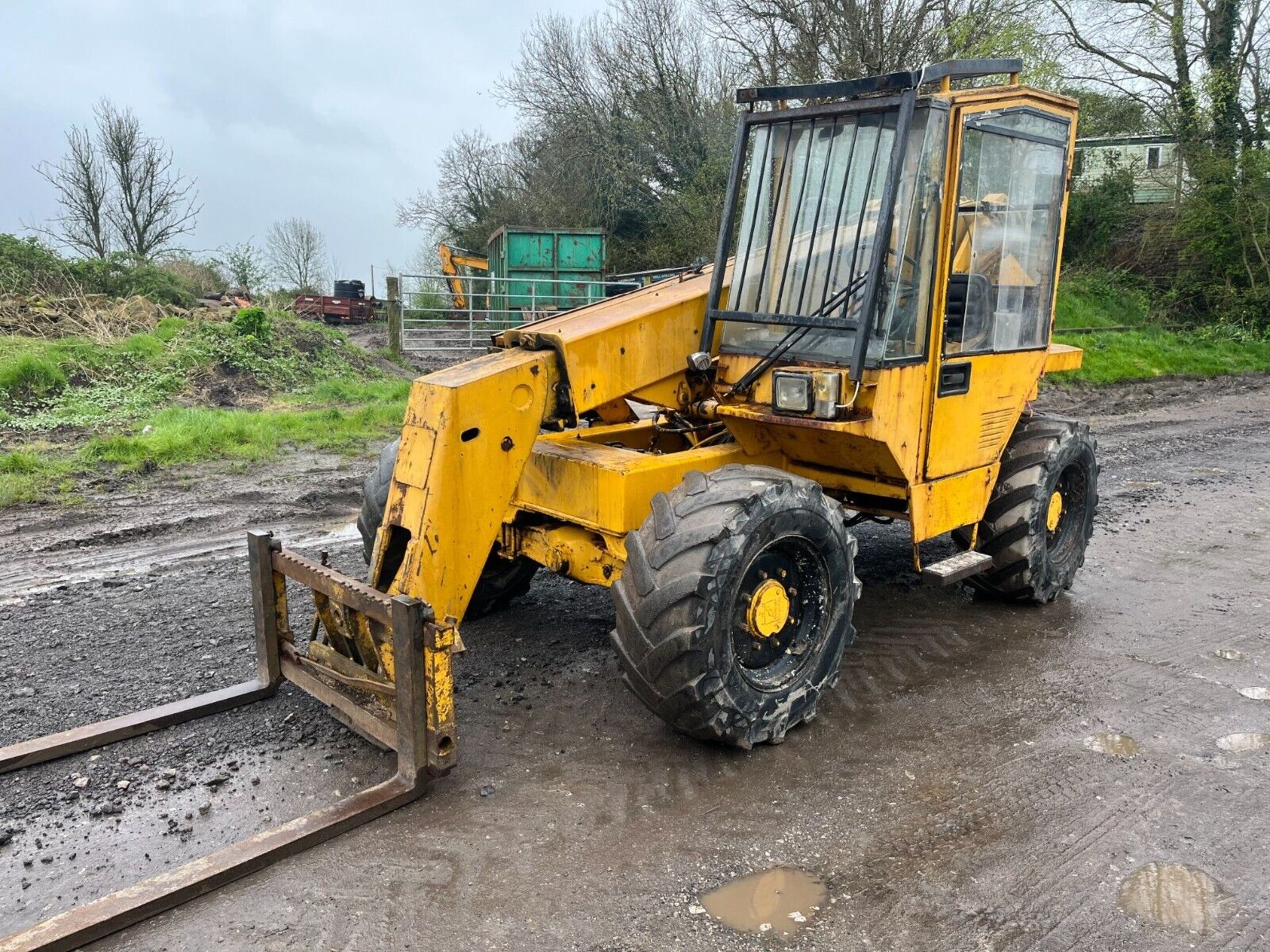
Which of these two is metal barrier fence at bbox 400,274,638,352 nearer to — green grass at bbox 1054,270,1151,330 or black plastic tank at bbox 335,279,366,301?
black plastic tank at bbox 335,279,366,301

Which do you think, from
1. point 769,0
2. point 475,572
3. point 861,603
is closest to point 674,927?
point 475,572

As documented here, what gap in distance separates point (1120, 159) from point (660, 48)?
12023 mm

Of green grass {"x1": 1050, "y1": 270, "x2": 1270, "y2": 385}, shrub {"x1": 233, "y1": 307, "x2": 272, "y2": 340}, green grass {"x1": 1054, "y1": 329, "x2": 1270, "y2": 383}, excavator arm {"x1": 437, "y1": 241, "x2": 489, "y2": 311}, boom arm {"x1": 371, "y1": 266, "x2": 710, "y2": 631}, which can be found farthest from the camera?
excavator arm {"x1": 437, "y1": 241, "x2": 489, "y2": 311}

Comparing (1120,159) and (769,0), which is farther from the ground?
(769,0)

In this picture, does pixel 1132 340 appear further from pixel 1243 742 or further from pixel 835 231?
pixel 835 231

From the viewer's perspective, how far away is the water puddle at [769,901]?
298cm

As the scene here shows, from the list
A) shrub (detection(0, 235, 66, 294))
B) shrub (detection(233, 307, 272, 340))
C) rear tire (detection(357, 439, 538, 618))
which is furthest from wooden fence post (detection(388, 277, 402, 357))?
rear tire (detection(357, 439, 538, 618))

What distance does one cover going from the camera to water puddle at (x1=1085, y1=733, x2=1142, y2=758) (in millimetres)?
4094

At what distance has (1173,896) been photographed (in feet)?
10.3

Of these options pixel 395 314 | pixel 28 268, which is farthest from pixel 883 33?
pixel 28 268

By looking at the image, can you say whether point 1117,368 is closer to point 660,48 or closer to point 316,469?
point 316,469

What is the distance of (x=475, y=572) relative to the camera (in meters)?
3.89

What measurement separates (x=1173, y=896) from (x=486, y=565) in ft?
10.7

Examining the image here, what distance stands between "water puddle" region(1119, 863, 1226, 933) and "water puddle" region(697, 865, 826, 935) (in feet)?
3.29
